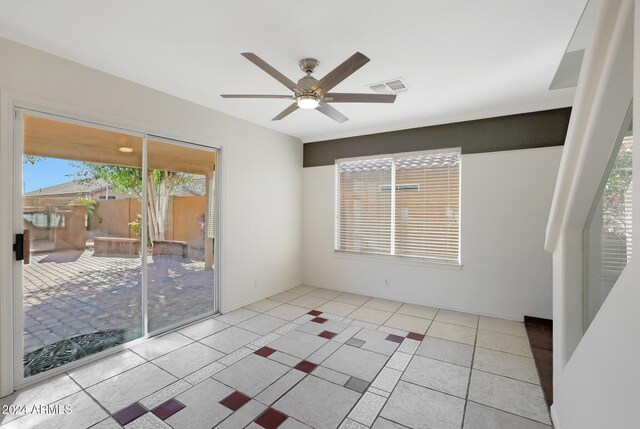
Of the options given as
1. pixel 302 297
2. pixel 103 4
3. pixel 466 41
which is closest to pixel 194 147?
pixel 103 4

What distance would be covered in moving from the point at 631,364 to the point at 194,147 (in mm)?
4071

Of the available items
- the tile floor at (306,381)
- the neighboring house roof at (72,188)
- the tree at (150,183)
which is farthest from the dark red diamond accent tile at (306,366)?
the neighboring house roof at (72,188)

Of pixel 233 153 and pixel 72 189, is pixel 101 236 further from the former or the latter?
pixel 233 153

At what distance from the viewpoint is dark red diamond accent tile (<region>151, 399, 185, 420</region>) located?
6.80 ft

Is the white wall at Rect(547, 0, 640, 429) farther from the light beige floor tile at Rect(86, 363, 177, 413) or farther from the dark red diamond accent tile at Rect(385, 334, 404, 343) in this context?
the light beige floor tile at Rect(86, 363, 177, 413)

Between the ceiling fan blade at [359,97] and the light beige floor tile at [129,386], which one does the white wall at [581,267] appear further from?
the light beige floor tile at [129,386]

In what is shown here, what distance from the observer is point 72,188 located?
2.82 metres

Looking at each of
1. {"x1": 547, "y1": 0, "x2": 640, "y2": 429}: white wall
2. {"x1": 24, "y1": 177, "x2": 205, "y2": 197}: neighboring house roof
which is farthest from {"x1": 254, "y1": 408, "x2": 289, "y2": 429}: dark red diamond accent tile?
{"x1": 24, "y1": 177, "x2": 205, "y2": 197}: neighboring house roof

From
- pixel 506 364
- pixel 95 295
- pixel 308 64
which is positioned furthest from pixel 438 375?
pixel 95 295

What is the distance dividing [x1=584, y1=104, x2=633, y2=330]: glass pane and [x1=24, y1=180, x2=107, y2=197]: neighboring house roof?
3.97m

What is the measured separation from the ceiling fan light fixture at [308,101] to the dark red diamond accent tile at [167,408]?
2.52m

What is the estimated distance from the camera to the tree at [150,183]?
296cm

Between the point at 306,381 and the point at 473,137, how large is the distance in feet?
12.1

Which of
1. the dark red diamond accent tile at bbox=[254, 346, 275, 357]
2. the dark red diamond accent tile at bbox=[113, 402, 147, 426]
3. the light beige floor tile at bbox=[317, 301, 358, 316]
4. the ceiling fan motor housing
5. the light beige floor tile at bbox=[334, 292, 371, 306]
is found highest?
the ceiling fan motor housing
